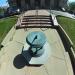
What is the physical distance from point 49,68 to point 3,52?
2.69 metres

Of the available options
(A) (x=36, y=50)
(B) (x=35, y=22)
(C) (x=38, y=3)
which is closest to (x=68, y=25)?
(B) (x=35, y=22)

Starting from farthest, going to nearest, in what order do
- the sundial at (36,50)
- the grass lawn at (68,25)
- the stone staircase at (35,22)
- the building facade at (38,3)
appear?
the building facade at (38,3) < the grass lawn at (68,25) < the stone staircase at (35,22) < the sundial at (36,50)

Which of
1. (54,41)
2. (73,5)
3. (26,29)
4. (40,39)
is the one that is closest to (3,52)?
(40,39)

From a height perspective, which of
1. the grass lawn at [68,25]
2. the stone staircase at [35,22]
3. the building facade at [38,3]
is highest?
the stone staircase at [35,22]

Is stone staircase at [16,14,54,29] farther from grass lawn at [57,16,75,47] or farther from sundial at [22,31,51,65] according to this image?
sundial at [22,31,51,65]

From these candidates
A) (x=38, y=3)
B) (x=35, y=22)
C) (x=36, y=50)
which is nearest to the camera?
(x=36, y=50)

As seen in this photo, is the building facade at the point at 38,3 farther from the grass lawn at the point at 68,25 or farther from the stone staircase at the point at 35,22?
the stone staircase at the point at 35,22

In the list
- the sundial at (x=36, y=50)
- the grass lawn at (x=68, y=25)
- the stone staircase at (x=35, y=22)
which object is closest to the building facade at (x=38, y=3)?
the grass lawn at (x=68, y=25)

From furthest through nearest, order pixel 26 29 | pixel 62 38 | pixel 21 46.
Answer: pixel 26 29 → pixel 62 38 → pixel 21 46

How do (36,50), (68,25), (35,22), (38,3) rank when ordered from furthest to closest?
(38,3) < (68,25) < (35,22) < (36,50)

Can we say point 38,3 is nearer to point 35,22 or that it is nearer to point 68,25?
point 68,25

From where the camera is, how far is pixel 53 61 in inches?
551

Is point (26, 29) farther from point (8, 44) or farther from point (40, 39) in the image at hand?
point (40, 39)

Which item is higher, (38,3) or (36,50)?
(36,50)
